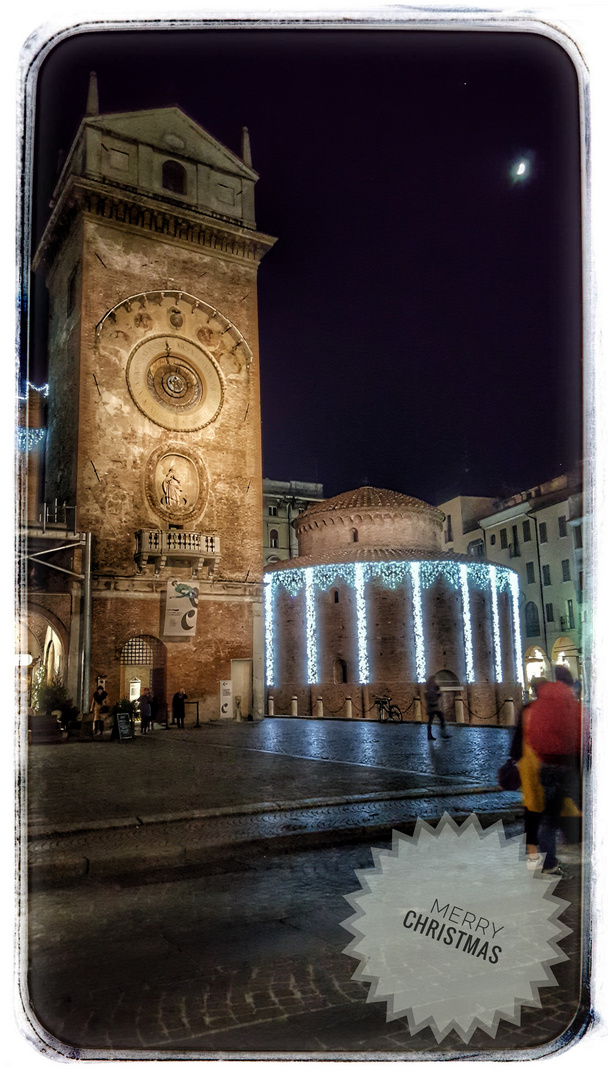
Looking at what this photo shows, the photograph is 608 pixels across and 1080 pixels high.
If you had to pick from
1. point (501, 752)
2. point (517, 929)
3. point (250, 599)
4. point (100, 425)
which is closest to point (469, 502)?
point (250, 599)

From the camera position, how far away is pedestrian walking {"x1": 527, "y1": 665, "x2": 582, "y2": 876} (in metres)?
5.91

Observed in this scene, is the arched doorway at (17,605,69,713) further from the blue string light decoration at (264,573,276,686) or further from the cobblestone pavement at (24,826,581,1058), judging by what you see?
the cobblestone pavement at (24,826,581,1058)

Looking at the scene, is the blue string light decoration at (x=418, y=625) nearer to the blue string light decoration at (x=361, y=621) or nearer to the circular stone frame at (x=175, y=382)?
the blue string light decoration at (x=361, y=621)

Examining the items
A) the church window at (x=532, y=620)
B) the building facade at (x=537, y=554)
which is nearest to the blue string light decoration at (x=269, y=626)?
the building facade at (x=537, y=554)

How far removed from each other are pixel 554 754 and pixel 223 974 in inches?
125

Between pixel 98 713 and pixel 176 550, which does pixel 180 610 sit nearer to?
pixel 176 550

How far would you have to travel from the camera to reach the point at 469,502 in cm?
5741

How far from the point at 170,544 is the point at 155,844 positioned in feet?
58.7

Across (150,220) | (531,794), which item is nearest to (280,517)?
(150,220)

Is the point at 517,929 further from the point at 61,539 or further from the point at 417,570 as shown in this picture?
the point at 417,570

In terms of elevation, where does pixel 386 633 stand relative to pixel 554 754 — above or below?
above

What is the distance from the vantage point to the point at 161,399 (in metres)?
25.8

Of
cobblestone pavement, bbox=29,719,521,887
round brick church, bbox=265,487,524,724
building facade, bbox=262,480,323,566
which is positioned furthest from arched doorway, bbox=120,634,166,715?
building facade, bbox=262,480,323,566

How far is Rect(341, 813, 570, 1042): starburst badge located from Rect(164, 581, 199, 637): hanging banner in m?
18.1
